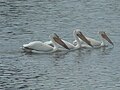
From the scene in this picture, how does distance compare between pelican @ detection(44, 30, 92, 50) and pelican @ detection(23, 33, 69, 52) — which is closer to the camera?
pelican @ detection(23, 33, 69, 52)

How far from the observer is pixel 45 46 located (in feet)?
88.8

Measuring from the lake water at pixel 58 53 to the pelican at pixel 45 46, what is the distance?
0.30m

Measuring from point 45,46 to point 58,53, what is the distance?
0.61 meters

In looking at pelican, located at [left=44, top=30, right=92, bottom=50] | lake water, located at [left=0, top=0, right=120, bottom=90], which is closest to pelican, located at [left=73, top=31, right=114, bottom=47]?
pelican, located at [left=44, top=30, right=92, bottom=50]

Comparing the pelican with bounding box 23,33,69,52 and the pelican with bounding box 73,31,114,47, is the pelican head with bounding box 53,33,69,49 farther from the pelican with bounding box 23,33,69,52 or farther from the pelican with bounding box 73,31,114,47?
the pelican with bounding box 73,31,114,47

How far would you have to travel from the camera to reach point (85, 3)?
133ft

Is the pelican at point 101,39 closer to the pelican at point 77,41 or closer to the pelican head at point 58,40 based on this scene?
the pelican at point 77,41

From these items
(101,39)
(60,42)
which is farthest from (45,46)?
(101,39)

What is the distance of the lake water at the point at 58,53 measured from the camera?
22203mm

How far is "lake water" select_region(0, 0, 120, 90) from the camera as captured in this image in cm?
2220

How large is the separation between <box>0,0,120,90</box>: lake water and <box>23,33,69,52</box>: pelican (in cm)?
30

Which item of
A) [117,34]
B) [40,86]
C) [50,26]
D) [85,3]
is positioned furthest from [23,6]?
[40,86]

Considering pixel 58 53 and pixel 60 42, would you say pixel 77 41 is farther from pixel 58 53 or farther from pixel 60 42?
pixel 58 53

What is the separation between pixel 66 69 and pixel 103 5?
52.7 feet
